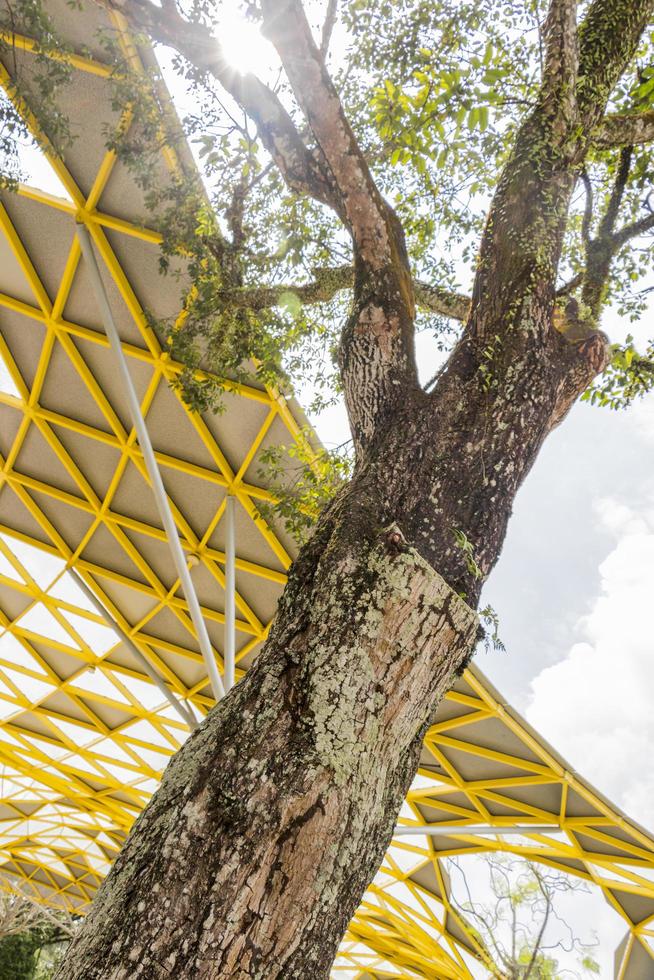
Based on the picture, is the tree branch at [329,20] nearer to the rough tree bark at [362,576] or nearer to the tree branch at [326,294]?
the rough tree bark at [362,576]

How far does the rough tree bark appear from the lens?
1910 millimetres

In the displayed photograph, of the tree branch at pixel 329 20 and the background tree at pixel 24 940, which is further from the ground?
the tree branch at pixel 329 20

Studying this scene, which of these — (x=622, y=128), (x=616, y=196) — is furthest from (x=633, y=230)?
(x=622, y=128)

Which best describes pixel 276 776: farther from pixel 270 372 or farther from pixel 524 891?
pixel 524 891

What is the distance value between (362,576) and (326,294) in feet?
15.6

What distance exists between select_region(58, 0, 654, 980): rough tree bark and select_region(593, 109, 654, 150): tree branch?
24 millimetres

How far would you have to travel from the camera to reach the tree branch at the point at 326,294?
20.9 ft

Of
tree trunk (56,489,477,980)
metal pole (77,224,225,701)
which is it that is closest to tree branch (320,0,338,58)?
tree trunk (56,489,477,980)

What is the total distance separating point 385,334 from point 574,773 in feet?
40.3

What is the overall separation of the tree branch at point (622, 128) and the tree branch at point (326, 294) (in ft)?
5.54

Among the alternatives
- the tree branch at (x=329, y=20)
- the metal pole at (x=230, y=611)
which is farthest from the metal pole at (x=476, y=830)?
the tree branch at (x=329, y=20)

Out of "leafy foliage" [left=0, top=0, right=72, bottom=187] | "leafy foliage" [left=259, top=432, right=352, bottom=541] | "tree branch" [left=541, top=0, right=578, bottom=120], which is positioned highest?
"tree branch" [left=541, top=0, right=578, bottom=120]

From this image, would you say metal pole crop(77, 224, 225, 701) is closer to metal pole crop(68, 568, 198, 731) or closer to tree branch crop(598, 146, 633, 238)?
metal pole crop(68, 568, 198, 731)

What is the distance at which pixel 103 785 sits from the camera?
76.0ft
